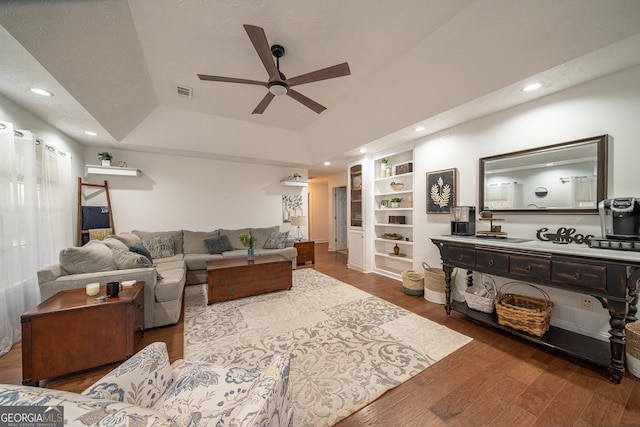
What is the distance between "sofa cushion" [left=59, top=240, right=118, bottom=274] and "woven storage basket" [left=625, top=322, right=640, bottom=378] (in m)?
4.84

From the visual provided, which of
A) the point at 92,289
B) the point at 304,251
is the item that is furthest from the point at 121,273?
the point at 304,251

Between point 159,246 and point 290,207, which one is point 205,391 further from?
point 290,207

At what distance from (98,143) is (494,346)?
6.39 m

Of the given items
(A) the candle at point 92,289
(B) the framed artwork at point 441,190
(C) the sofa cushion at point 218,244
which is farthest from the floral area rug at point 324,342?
(B) the framed artwork at point 441,190

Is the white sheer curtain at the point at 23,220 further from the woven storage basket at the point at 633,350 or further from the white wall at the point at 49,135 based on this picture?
the woven storage basket at the point at 633,350

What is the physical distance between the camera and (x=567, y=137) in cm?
234

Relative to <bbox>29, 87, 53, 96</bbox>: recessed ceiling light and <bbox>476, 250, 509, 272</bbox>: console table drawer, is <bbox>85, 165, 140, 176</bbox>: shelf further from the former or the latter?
<bbox>476, 250, 509, 272</bbox>: console table drawer

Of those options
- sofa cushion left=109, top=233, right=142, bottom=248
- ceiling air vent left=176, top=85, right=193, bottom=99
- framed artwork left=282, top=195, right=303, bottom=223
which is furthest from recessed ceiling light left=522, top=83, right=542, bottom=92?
sofa cushion left=109, top=233, right=142, bottom=248

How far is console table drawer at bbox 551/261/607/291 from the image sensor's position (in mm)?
1762

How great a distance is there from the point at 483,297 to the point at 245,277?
3124 mm

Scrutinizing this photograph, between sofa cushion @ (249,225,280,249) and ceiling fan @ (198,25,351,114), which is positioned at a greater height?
ceiling fan @ (198,25,351,114)

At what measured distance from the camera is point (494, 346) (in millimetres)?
2223

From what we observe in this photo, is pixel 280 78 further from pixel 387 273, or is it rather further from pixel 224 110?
pixel 387 273

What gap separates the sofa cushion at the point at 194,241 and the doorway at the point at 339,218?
4.04 m
